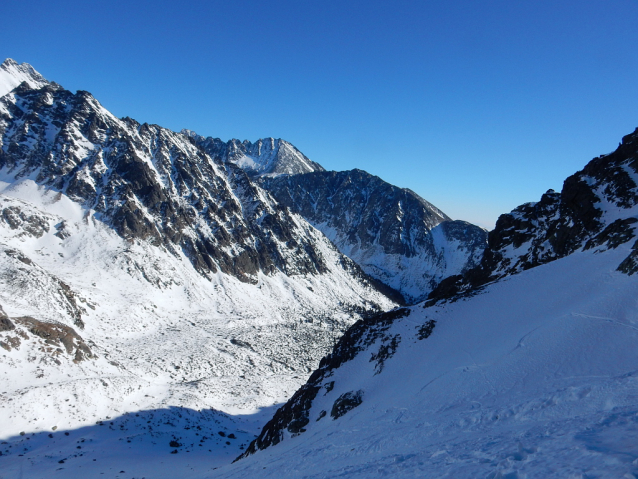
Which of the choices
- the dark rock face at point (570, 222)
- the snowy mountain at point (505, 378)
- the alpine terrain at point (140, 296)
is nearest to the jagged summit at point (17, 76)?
the alpine terrain at point (140, 296)

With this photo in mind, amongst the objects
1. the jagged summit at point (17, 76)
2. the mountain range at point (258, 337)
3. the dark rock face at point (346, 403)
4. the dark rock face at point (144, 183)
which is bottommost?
the dark rock face at point (346, 403)

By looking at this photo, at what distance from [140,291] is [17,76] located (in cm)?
12807

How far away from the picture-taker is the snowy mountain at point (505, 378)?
28.8 feet

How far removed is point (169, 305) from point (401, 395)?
6262 centimetres

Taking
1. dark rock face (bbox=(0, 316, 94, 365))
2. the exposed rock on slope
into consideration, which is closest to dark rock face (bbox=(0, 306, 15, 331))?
dark rock face (bbox=(0, 316, 94, 365))

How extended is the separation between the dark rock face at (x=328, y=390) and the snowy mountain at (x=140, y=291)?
6.18m

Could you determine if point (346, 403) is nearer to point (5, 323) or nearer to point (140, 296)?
point (5, 323)

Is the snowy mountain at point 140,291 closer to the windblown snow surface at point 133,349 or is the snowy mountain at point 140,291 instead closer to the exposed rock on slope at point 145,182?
the windblown snow surface at point 133,349

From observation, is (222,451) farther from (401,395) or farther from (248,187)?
(248,187)

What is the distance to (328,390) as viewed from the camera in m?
27.9

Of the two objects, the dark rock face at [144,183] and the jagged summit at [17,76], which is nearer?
the dark rock face at [144,183]

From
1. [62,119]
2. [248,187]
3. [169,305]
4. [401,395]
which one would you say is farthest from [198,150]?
[401,395]

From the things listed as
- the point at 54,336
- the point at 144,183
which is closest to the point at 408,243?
the point at 144,183

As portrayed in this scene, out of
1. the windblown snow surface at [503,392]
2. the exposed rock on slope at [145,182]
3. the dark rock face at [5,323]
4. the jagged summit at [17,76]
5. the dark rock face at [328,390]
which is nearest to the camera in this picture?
the windblown snow surface at [503,392]
